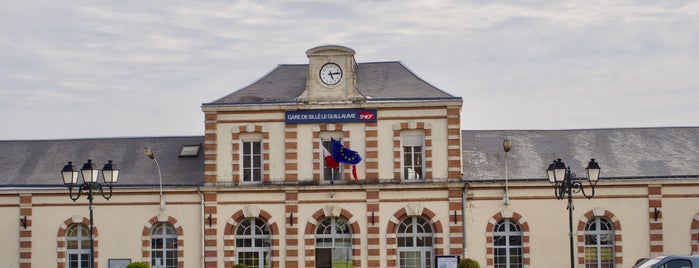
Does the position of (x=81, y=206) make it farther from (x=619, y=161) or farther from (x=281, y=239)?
(x=619, y=161)

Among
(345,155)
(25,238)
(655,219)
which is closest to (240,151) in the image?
(345,155)

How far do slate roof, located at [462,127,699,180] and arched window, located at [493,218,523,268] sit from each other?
6.21ft

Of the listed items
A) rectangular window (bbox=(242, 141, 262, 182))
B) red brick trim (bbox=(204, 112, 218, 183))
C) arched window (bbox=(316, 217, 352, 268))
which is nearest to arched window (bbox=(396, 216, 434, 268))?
arched window (bbox=(316, 217, 352, 268))

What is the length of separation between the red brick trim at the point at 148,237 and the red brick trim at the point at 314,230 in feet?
16.0

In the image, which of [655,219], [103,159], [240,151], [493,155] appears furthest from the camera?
[103,159]

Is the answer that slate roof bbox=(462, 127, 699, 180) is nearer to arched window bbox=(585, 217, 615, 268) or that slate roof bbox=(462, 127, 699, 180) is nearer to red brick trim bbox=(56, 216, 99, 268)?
arched window bbox=(585, 217, 615, 268)

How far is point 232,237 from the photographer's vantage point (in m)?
46.1

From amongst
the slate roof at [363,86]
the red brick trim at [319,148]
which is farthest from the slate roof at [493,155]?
the red brick trim at [319,148]

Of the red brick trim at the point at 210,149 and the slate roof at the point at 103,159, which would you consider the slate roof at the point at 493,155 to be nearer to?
the slate roof at the point at 103,159

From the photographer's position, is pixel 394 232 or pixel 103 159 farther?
pixel 103 159

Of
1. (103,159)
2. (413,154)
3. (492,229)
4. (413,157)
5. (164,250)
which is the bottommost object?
(164,250)

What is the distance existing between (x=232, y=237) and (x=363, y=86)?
25.7 feet

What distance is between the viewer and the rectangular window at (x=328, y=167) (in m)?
45.9

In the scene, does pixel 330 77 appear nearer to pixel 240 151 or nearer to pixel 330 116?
pixel 330 116
